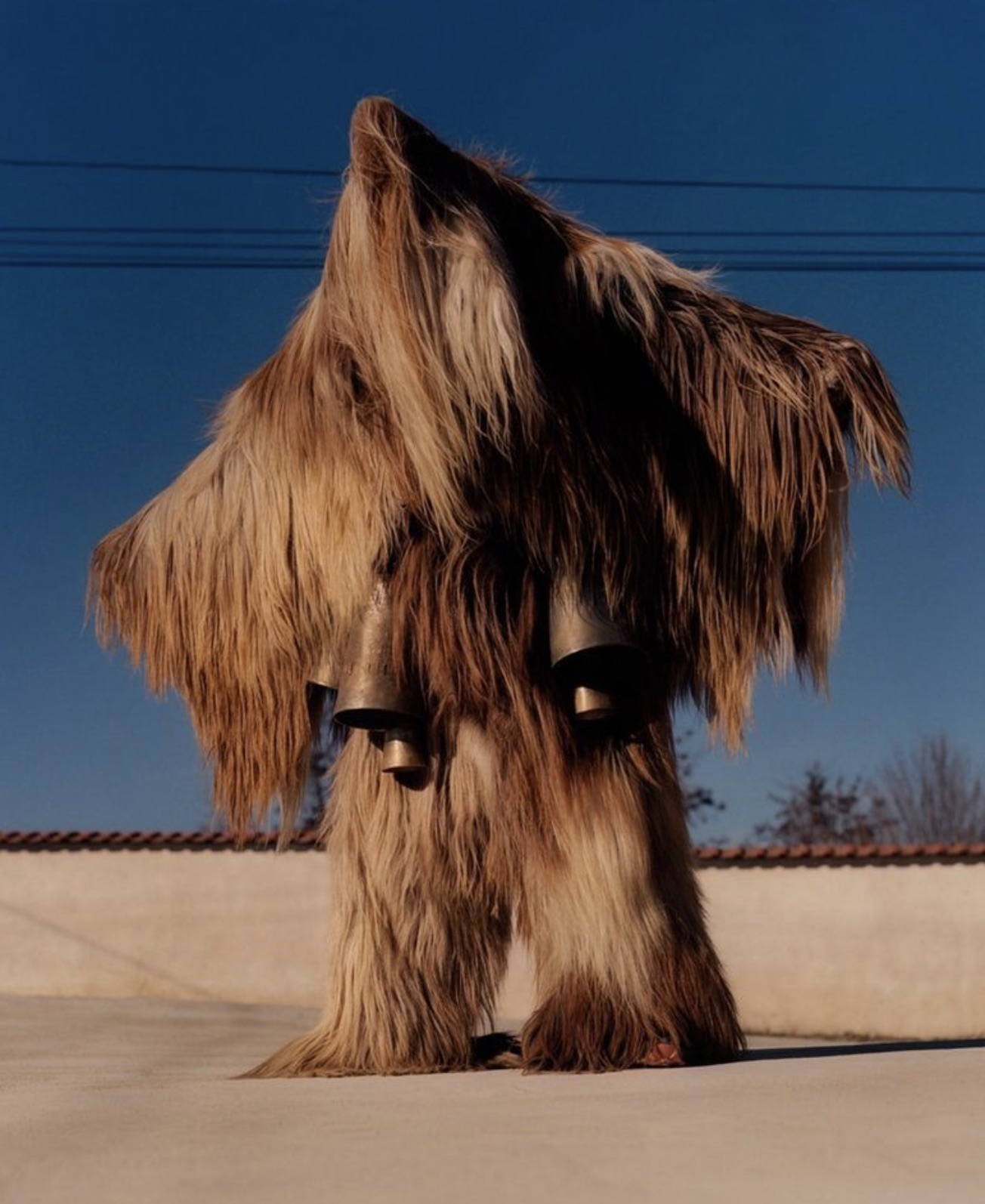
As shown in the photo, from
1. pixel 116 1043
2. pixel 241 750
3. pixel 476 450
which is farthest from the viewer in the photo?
pixel 116 1043

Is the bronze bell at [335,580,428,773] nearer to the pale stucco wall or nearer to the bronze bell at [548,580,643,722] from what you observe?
the bronze bell at [548,580,643,722]

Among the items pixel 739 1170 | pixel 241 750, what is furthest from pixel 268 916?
pixel 739 1170

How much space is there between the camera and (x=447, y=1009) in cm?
388

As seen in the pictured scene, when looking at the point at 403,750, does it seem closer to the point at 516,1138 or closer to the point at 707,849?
the point at 516,1138

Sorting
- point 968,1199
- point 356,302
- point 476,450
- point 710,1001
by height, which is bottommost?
point 968,1199

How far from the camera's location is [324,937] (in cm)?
1205

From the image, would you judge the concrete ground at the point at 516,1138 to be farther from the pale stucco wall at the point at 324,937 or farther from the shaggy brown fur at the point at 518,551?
the pale stucco wall at the point at 324,937

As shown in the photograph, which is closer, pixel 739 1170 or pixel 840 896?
pixel 739 1170

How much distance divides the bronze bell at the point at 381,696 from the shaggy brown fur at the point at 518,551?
4 centimetres

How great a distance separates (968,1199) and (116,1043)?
6.95m

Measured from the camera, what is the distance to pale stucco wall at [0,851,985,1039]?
12.1 metres

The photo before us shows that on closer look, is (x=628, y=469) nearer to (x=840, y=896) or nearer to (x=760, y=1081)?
(x=760, y=1081)

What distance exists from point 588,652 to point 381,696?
0.48m

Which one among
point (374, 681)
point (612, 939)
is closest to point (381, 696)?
point (374, 681)
